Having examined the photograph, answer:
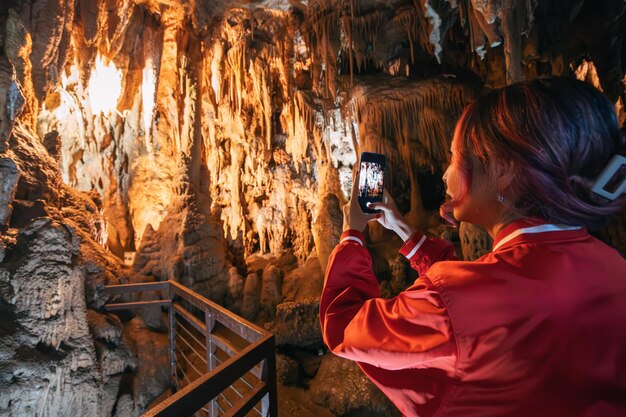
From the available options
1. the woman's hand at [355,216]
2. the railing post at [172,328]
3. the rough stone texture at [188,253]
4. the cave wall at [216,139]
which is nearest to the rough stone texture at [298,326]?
the cave wall at [216,139]

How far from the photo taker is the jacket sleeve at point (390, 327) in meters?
0.52

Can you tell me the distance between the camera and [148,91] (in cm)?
725

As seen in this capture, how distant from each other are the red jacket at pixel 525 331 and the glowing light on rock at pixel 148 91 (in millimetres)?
8119

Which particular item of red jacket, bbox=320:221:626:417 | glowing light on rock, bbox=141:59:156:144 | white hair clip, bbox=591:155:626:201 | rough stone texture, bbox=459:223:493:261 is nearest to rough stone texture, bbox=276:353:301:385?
rough stone texture, bbox=459:223:493:261

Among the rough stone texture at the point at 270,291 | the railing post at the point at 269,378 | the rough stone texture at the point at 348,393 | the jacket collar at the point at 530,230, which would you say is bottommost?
the rough stone texture at the point at 348,393

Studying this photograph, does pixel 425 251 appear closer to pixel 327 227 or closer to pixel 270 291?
pixel 270 291

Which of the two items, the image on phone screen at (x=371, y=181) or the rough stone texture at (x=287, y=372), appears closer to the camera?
the image on phone screen at (x=371, y=181)

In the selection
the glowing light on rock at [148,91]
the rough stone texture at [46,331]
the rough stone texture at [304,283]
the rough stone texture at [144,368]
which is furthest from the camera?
the glowing light on rock at [148,91]

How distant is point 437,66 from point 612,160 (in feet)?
27.9

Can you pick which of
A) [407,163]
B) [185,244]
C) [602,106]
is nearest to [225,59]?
[185,244]

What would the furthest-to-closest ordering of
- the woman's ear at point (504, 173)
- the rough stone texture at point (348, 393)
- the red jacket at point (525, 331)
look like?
the rough stone texture at point (348, 393), the woman's ear at point (504, 173), the red jacket at point (525, 331)

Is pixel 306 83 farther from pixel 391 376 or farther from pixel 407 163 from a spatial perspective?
pixel 391 376

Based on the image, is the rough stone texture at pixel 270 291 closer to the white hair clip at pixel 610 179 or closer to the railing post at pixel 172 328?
the railing post at pixel 172 328

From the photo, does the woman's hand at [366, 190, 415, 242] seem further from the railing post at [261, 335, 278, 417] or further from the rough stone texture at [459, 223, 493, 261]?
the rough stone texture at [459, 223, 493, 261]
